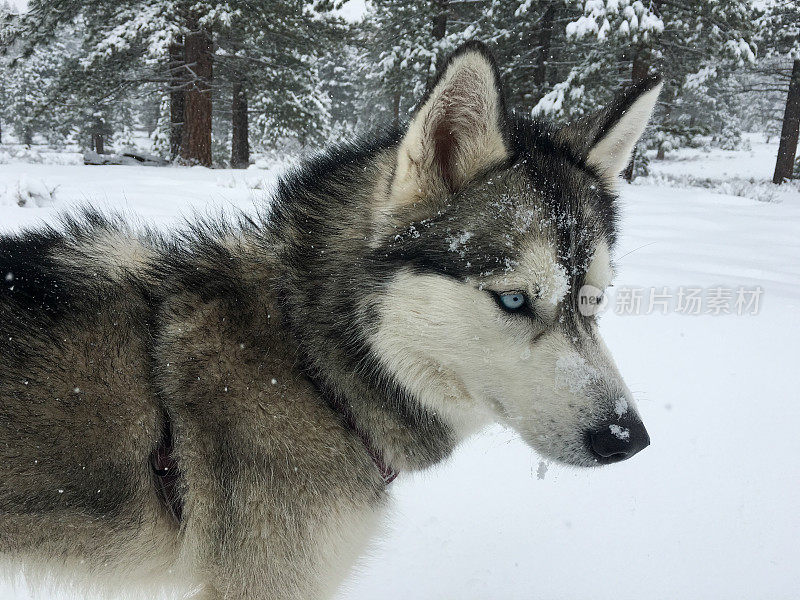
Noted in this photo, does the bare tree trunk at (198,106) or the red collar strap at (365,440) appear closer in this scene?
the red collar strap at (365,440)

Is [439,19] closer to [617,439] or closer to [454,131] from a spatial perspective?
[454,131]

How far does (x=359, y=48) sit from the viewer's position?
1702 centimetres

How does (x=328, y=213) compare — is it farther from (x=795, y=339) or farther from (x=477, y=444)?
(x=795, y=339)

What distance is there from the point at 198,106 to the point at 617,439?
14406mm

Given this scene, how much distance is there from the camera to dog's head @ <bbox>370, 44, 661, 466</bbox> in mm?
1714

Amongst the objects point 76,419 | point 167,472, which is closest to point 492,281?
point 167,472

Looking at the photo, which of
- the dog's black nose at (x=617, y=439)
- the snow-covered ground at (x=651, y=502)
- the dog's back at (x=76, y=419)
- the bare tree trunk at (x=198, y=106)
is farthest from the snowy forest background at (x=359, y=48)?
the dog's black nose at (x=617, y=439)

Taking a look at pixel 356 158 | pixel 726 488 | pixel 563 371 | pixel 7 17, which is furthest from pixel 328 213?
pixel 7 17

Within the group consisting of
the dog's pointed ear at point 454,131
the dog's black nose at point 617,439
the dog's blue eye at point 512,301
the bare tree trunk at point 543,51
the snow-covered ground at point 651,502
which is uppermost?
the bare tree trunk at point 543,51

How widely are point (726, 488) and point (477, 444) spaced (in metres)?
1.29

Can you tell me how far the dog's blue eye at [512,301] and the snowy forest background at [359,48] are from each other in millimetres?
11927

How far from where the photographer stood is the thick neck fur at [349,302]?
1.89 meters

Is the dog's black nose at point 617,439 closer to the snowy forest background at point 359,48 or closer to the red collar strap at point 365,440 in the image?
the red collar strap at point 365,440

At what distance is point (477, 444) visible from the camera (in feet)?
10.7
